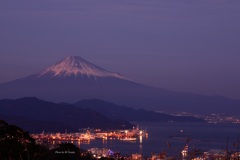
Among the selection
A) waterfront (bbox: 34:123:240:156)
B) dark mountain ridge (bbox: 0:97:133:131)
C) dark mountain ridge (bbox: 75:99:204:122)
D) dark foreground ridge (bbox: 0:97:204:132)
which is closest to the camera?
waterfront (bbox: 34:123:240:156)

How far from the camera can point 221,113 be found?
87.1 meters

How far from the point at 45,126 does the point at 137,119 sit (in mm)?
27336

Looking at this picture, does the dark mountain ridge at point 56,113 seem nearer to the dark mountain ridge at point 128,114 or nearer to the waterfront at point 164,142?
the waterfront at point 164,142

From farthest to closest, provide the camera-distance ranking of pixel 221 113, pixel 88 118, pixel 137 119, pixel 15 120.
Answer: pixel 221 113 < pixel 137 119 < pixel 88 118 < pixel 15 120

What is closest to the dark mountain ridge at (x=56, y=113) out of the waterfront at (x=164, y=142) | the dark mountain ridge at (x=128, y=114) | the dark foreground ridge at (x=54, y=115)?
the dark foreground ridge at (x=54, y=115)

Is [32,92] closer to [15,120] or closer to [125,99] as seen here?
[125,99]

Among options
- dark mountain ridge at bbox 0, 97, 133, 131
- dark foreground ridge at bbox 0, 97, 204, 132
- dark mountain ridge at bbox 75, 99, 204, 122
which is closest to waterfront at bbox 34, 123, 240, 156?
dark mountain ridge at bbox 75, 99, 204, 122

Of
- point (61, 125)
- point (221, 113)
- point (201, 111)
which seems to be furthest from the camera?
point (201, 111)

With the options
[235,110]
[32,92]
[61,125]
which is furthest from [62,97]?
[61,125]

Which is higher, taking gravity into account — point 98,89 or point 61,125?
point 98,89

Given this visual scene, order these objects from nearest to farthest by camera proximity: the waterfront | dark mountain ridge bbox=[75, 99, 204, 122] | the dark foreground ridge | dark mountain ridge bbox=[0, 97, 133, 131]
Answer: the waterfront
the dark foreground ridge
dark mountain ridge bbox=[0, 97, 133, 131]
dark mountain ridge bbox=[75, 99, 204, 122]

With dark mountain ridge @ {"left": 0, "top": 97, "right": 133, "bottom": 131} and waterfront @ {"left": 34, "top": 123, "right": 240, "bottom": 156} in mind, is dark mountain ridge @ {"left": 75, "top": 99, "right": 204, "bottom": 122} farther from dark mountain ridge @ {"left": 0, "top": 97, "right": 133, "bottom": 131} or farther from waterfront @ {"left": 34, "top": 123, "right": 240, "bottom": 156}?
dark mountain ridge @ {"left": 0, "top": 97, "right": 133, "bottom": 131}

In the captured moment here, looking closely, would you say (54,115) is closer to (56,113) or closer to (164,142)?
(56,113)

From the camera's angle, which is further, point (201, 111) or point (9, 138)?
point (201, 111)
